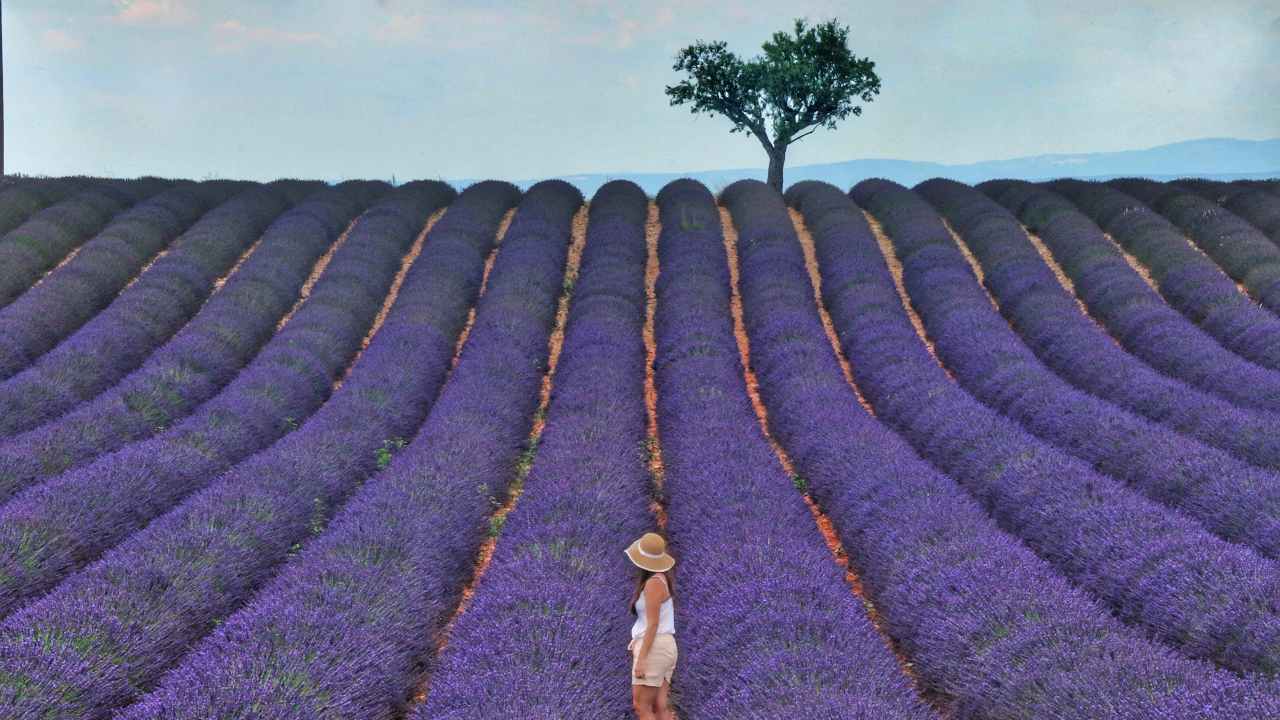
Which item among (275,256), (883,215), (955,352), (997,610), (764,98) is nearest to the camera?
(997,610)

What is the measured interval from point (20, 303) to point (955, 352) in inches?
465

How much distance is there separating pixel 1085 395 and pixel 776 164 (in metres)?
17.6

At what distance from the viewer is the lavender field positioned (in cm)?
486

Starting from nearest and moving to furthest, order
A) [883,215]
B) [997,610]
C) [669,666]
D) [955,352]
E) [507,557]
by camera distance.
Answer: [669,666], [997,610], [507,557], [955,352], [883,215]

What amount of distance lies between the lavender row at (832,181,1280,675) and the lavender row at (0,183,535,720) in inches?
202

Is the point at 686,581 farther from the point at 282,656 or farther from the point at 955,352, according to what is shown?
the point at 955,352

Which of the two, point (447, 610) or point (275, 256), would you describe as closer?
point (447, 610)

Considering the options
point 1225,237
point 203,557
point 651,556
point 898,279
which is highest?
point 1225,237

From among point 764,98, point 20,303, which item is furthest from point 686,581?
point 764,98

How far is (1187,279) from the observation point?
49.0 feet

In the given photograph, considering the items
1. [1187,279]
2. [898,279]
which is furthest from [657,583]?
[1187,279]

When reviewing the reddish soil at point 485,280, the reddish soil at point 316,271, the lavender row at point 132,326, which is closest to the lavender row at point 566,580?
the reddish soil at point 485,280

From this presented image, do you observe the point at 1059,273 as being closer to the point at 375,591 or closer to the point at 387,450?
the point at 387,450

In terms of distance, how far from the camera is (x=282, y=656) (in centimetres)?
471
